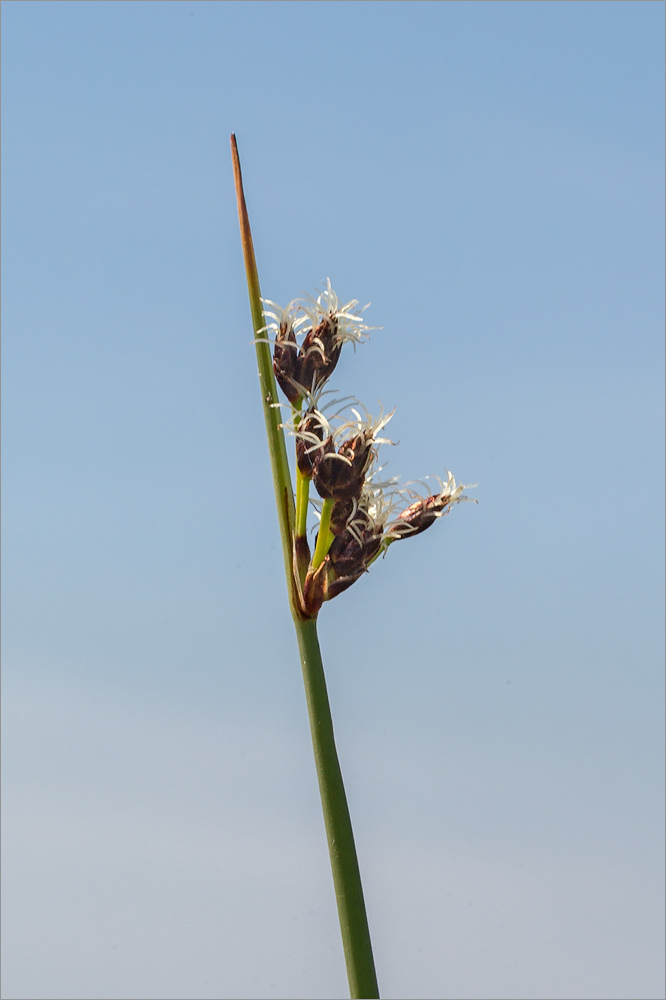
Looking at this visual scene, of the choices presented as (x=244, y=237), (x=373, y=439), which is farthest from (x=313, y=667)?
(x=244, y=237)

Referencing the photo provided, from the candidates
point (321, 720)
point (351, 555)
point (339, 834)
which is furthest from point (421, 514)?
point (339, 834)

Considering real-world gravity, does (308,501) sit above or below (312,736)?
above

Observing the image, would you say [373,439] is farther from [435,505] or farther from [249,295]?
[249,295]

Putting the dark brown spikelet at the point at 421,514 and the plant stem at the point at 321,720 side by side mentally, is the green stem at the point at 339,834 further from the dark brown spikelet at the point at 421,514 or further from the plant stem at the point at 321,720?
the dark brown spikelet at the point at 421,514

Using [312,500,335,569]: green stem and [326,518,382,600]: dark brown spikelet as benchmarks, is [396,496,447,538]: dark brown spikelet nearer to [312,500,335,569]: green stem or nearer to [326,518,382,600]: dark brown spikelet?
[326,518,382,600]: dark brown spikelet

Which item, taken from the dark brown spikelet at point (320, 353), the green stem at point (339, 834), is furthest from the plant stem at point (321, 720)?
the dark brown spikelet at point (320, 353)
